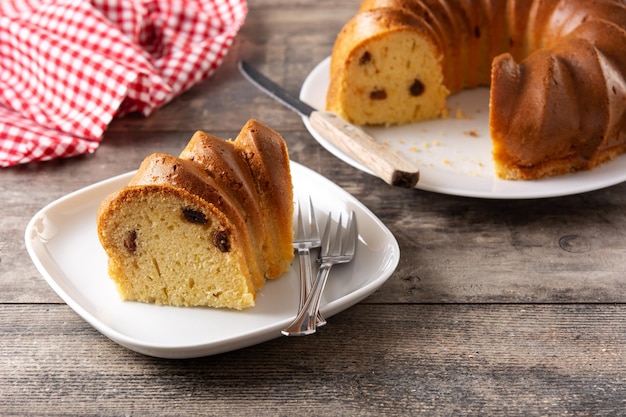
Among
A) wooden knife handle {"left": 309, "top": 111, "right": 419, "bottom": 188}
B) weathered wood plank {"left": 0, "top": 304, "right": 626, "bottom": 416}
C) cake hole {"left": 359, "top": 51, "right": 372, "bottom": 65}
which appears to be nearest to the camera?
weathered wood plank {"left": 0, "top": 304, "right": 626, "bottom": 416}

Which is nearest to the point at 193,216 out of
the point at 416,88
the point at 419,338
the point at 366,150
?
the point at 419,338

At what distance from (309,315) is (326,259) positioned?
0.82ft

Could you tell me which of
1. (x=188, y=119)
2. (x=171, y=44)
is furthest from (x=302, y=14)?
(x=188, y=119)

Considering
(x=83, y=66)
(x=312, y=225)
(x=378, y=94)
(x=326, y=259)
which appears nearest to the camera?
(x=326, y=259)

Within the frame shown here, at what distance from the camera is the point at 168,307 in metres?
1.83

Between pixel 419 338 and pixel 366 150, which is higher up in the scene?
pixel 366 150

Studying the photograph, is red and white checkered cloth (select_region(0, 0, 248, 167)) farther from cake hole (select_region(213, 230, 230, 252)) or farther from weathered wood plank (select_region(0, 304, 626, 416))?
cake hole (select_region(213, 230, 230, 252))

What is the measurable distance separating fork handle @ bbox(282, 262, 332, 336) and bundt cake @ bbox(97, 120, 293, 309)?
0.14 m

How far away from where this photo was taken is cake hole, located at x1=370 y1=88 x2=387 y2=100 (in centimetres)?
265

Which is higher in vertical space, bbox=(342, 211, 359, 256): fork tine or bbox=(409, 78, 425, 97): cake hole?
bbox=(409, 78, 425, 97): cake hole

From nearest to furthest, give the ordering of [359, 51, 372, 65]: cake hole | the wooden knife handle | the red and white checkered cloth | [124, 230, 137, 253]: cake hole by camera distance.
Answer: [124, 230, 137, 253]: cake hole → the wooden knife handle → [359, 51, 372, 65]: cake hole → the red and white checkered cloth

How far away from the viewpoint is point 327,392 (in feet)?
5.56

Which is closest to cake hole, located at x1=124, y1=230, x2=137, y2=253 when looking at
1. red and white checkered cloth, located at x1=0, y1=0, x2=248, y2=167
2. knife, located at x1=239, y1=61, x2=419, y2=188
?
knife, located at x1=239, y1=61, x2=419, y2=188

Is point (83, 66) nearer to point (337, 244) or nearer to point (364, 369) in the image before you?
point (337, 244)
